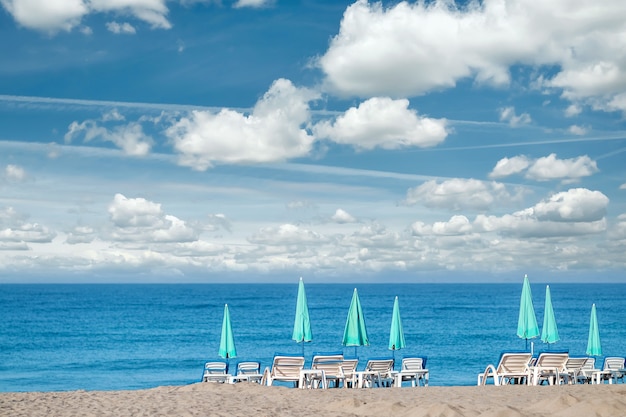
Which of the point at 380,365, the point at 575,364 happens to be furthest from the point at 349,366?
the point at 575,364

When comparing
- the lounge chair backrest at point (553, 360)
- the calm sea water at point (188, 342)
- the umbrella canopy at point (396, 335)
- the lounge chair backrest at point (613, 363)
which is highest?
the umbrella canopy at point (396, 335)

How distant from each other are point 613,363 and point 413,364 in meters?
5.24

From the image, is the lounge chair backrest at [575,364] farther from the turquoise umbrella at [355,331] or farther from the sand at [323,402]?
the turquoise umbrella at [355,331]

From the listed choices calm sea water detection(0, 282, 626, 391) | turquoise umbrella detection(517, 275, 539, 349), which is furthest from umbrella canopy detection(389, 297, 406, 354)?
calm sea water detection(0, 282, 626, 391)

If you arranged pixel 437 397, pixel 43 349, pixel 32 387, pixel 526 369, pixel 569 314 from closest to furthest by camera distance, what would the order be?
1. pixel 437 397
2. pixel 526 369
3. pixel 32 387
4. pixel 43 349
5. pixel 569 314

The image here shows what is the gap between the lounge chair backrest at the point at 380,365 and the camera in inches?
622

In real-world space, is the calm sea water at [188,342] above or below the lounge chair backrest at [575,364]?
below

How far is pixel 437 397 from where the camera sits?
1284 centimetres

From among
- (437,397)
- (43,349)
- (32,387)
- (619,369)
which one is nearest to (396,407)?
(437,397)

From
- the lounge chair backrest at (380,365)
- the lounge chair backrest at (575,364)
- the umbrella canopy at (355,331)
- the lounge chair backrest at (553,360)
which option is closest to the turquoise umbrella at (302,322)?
the umbrella canopy at (355,331)

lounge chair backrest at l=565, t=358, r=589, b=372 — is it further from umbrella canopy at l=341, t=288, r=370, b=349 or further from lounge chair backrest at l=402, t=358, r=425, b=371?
umbrella canopy at l=341, t=288, r=370, b=349

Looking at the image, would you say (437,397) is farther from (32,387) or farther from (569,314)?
(569,314)

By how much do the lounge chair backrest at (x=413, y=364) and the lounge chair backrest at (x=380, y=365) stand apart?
22.0 inches

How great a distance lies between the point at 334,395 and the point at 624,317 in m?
58.3
